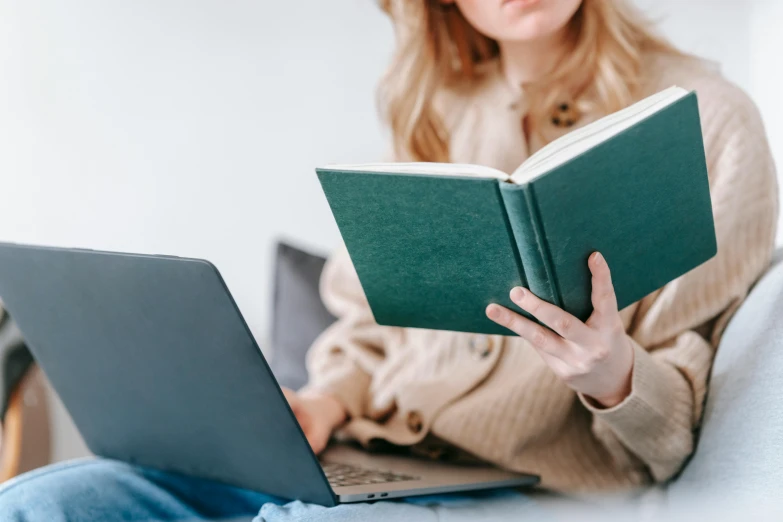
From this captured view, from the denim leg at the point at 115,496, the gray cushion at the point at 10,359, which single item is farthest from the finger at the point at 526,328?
the gray cushion at the point at 10,359

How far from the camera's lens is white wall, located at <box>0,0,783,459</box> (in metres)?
1.88

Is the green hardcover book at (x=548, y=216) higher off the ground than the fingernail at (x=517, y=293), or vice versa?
the green hardcover book at (x=548, y=216)

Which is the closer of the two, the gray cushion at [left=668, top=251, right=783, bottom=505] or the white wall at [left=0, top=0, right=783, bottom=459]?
the gray cushion at [left=668, top=251, right=783, bottom=505]

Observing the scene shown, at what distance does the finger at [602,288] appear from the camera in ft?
2.35

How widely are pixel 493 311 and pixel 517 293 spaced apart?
0.05 m

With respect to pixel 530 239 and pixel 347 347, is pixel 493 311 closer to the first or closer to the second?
pixel 530 239

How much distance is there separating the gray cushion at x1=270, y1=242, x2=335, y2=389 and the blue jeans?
591 mm

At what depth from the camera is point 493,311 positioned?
77cm

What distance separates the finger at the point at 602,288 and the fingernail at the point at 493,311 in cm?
9

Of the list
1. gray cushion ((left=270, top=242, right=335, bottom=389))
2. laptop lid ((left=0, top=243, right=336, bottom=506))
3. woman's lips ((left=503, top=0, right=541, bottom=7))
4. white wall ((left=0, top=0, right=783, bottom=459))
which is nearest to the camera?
laptop lid ((left=0, top=243, right=336, bottom=506))

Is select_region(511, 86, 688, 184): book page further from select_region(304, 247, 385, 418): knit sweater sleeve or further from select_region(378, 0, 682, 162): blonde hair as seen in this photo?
select_region(304, 247, 385, 418): knit sweater sleeve

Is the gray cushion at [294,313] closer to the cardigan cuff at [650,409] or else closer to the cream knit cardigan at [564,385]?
the cream knit cardigan at [564,385]

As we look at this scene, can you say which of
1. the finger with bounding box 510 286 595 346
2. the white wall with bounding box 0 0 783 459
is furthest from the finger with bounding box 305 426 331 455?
the white wall with bounding box 0 0 783 459

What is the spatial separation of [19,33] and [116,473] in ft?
4.31
